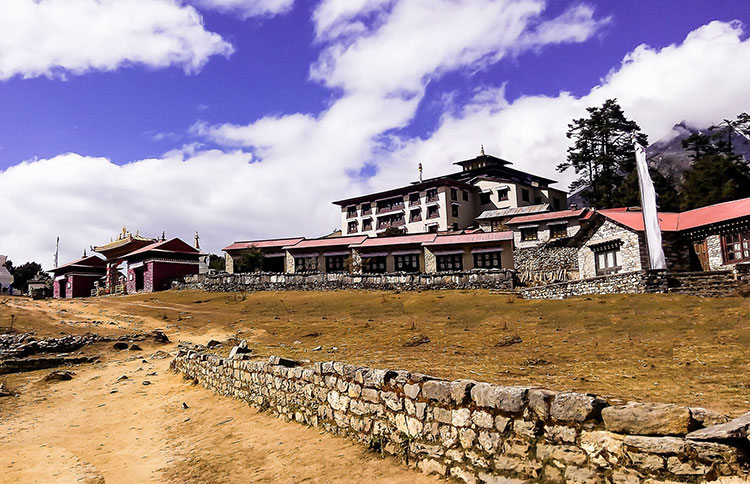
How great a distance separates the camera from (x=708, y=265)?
30703 millimetres

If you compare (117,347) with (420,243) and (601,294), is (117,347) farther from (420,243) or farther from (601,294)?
(420,243)

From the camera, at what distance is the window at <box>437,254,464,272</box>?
48781mm

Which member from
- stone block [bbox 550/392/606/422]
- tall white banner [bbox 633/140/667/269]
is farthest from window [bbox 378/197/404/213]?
stone block [bbox 550/392/606/422]

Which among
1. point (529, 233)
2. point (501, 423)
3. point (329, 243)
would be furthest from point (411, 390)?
point (329, 243)

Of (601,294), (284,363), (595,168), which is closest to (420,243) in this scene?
(601,294)

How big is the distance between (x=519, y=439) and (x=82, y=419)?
12.1 m

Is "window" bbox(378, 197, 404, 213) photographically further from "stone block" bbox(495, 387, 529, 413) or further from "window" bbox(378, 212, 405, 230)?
"stone block" bbox(495, 387, 529, 413)

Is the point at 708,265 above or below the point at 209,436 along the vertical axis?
above

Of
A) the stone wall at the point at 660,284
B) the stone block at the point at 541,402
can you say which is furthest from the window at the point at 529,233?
the stone block at the point at 541,402

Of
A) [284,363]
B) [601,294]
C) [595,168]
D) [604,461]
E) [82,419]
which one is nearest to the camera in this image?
[604,461]

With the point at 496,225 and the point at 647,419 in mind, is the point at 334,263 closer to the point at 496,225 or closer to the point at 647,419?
the point at 496,225

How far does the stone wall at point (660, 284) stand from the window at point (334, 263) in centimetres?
2559

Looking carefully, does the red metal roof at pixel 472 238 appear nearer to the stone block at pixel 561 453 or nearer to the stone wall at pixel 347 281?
the stone wall at pixel 347 281

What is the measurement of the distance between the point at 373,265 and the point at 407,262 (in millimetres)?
3839
